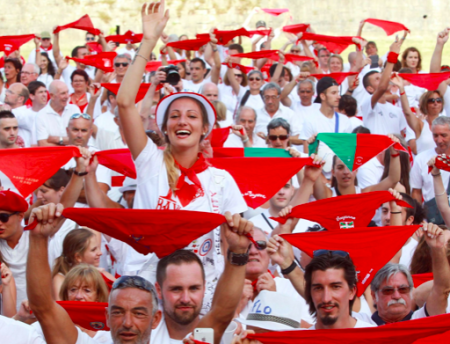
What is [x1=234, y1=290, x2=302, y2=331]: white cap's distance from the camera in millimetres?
3521

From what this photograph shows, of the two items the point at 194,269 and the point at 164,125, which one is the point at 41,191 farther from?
the point at 194,269

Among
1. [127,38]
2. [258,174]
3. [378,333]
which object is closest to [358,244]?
[258,174]

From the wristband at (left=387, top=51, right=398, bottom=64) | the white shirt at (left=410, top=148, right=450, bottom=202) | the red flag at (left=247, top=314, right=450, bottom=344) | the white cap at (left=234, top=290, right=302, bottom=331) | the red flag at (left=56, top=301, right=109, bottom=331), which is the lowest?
the red flag at (left=247, top=314, right=450, bottom=344)

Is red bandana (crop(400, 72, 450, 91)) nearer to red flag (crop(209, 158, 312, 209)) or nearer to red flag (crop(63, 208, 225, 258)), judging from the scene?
red flag (crop(209, 158, 312, 209))

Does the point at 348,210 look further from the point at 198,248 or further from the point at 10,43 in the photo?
the point at 10,43

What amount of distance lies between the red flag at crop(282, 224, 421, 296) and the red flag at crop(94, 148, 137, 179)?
5.22 ft

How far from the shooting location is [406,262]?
562cm

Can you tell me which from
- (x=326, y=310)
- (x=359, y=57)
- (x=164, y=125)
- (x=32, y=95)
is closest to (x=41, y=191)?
(x=164, y=125)

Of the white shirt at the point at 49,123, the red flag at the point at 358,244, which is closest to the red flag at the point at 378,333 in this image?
the red flag at the point at 358,244

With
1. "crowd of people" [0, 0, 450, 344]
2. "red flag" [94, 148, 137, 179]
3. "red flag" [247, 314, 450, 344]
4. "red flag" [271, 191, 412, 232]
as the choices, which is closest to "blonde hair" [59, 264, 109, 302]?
"crowd of people" [0, 0, 450, 344]

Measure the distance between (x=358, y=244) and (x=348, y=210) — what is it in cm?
68

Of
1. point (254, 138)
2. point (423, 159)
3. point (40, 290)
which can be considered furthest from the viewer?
point (254, 138)

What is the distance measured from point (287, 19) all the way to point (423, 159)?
17.6 m

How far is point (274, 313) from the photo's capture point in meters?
3.59
